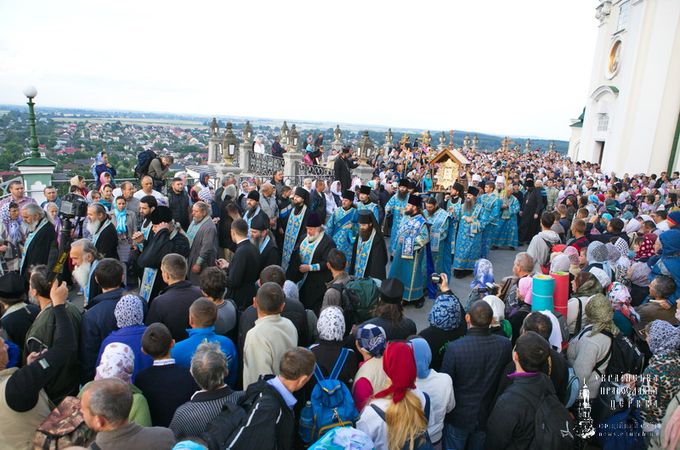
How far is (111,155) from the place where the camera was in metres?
13.8

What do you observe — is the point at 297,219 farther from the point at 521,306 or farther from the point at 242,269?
the point at 521,306

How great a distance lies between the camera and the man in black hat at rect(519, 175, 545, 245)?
12664 millimetres

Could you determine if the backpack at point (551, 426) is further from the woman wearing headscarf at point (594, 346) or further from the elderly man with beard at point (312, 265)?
the elderly man with beard at point (312, 265)

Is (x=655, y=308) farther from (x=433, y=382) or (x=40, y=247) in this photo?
(x=40, y=247)

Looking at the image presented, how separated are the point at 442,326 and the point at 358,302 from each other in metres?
0.90

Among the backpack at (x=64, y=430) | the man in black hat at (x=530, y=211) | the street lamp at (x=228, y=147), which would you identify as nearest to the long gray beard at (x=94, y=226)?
the backpack at (x=64, y=430)

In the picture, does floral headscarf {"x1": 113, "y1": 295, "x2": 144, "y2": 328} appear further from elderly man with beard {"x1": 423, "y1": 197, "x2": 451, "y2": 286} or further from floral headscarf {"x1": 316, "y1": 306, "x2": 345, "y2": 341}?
elderly man with beard {"x1": 423, "y1": 197, "x2": 451, "y2": 286}

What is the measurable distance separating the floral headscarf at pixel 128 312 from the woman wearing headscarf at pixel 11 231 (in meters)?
4.40

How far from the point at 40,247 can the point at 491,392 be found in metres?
5.76

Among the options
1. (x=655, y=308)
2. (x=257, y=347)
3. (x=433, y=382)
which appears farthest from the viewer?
(x=655, y=308)

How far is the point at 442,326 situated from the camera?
367 centimetres

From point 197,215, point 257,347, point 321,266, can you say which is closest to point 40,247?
point 197,215

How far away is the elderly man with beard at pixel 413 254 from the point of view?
7.14 m

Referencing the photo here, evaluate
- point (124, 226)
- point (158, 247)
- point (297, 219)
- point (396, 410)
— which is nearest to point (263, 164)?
point (297, 219)
